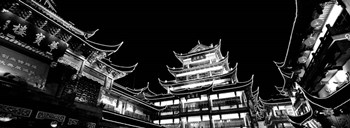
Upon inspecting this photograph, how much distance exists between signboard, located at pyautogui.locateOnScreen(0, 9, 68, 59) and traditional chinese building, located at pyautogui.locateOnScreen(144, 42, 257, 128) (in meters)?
19.4

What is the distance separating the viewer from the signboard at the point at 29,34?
8.57 meters

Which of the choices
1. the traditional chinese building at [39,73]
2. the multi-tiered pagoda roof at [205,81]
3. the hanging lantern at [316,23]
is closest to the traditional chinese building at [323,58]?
the hanging lantern at [316,23]

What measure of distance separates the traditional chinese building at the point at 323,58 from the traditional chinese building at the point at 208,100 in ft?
33.3

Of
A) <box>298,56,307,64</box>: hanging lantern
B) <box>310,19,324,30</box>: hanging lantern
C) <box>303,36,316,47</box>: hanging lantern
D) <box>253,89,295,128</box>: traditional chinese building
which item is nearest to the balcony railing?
<box>253,89,295,128</box>: traditional chinese building

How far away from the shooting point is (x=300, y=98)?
15.2 meters

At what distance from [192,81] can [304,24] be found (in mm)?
19909

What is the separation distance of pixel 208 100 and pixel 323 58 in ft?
58.0

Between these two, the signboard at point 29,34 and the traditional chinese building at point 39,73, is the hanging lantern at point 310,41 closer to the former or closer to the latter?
the traditional chinese building at point 39,73

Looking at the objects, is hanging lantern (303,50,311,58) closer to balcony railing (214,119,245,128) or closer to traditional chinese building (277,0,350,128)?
traditional chinese building (277,0,350,128)

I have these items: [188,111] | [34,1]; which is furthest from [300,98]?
[34,1]

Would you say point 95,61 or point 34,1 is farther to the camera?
point 95,61

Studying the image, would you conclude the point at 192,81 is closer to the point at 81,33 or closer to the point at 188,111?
the point at 188,111

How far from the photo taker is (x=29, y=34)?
31.1 feet

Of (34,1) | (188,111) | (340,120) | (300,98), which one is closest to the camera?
(340,120)
